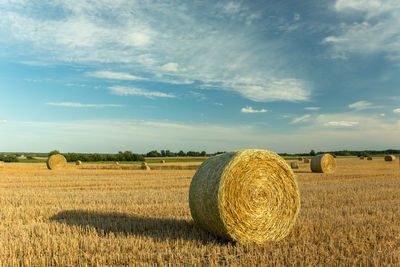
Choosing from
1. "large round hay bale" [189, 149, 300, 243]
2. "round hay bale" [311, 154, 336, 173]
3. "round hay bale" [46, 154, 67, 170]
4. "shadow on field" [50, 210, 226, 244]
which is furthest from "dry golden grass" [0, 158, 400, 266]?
"round hay bale" [46, 154, 67, 170]

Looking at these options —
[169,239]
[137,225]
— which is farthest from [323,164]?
[169,239]

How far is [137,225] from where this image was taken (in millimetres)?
6363

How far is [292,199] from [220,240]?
1682mm

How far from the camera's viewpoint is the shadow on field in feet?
18.4

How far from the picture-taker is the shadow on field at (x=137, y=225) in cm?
562

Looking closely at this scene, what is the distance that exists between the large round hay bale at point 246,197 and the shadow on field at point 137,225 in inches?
12.0

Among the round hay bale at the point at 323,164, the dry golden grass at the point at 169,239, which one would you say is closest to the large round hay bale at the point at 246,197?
the dry golden grass at the point at 169,239

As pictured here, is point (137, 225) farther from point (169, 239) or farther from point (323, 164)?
point (323, 164)

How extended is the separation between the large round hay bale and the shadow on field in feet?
1.00

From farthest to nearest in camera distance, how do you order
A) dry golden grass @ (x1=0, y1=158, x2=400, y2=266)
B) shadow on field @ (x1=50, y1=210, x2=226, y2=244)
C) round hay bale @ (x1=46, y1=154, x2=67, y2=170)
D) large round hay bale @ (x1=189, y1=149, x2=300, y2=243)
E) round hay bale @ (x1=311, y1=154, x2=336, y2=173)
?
round hay bale @ (x1=46, y1=154, x2=67, y2=170) < round hay bale @ (x1=311, y1=154, x2=336, y2=173) < shadow on field @ (x1=50, y1=210, x2=226, y2=244) < large round hay bale @ (x1=189, y1=149, x2=300, y2=243) < dry golden grass @ (x1=0, y1=158, x2=400, y2=266)

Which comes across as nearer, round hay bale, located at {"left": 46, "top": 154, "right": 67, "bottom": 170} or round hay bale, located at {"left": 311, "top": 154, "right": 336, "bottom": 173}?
round hay bale, located at {"left": 311, "top": 154, "right": 336, "bottom": 173}

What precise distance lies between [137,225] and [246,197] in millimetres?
2314

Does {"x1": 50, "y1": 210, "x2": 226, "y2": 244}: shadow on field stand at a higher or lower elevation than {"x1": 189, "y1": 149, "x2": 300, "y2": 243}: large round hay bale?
lower

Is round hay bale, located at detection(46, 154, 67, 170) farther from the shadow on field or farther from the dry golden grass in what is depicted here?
the shadow on field
